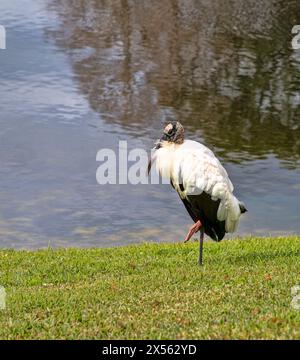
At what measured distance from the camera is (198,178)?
1162 cm

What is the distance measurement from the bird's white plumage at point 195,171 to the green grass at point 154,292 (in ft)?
3.28

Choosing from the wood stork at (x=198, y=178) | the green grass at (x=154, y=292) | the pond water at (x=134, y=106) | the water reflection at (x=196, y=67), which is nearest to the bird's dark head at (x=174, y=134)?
the wood stork at (x=198, y=178)

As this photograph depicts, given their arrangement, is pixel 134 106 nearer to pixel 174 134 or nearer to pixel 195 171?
pixel 174 134

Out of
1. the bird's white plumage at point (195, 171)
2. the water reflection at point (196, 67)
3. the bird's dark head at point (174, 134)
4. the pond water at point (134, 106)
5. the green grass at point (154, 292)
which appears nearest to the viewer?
the green grass at point (154, 292)

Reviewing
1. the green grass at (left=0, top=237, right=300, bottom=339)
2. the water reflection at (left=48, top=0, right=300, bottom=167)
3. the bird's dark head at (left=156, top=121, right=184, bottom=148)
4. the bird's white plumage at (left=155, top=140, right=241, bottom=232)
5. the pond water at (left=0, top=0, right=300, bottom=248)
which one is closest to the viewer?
the green grass at (left=0, top=237, right=300, bottom=339)

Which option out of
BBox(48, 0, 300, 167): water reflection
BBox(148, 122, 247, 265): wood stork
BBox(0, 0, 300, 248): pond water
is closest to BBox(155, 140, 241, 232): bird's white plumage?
BBox(148, 122, 247, 265): wood stork

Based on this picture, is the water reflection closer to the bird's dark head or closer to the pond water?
the pond water

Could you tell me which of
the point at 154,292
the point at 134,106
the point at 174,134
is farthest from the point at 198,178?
the point at 134,106

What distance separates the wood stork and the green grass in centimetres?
73

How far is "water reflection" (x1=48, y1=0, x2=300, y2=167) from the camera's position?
29.9 m

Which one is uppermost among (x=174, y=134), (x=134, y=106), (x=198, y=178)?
(x=174, y=134)

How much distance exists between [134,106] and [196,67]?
20.3 feet

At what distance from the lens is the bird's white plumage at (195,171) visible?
1161 centimetres

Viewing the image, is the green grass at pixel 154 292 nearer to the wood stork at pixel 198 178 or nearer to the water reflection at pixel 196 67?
the wood stork at pixel 198 178
